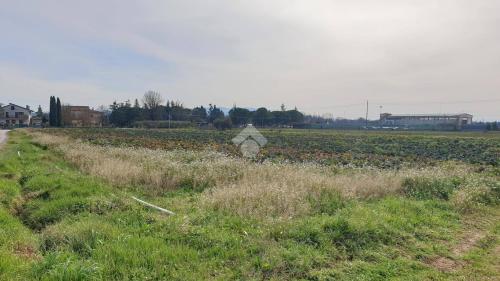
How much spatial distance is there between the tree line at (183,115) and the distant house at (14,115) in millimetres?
26442

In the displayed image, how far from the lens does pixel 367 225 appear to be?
6297 mm

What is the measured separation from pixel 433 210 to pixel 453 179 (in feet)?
12.4

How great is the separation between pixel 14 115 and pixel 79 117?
20066 mm

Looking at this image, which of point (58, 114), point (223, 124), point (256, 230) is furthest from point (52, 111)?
point (256, 230)

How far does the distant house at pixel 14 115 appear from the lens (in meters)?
96.8

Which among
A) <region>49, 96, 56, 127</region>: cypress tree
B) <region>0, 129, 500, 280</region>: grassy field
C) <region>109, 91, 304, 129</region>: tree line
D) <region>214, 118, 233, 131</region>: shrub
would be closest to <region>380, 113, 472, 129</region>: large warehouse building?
<region>109, 91, 304, 129</region>: tree line

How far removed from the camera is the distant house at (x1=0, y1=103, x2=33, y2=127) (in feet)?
317

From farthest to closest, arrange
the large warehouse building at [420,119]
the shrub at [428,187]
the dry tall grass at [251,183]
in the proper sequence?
the large warehouse building at [420,119]
the shrub at [428,187]
the dry tall grass at [251,183]

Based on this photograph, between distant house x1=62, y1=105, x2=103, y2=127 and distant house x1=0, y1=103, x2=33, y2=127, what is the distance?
1453 cm

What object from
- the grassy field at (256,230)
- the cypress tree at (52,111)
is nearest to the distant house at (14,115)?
the cypress tree at (52,111)

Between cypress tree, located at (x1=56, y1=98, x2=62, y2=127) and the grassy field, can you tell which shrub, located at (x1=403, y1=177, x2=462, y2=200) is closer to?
the grassy field

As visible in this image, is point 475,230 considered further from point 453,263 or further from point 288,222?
point 288,222

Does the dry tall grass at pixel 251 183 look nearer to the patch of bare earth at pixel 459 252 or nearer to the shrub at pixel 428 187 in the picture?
the shrub at pixel 428 187

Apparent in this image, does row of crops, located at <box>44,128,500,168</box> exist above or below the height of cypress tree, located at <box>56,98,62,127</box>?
below
